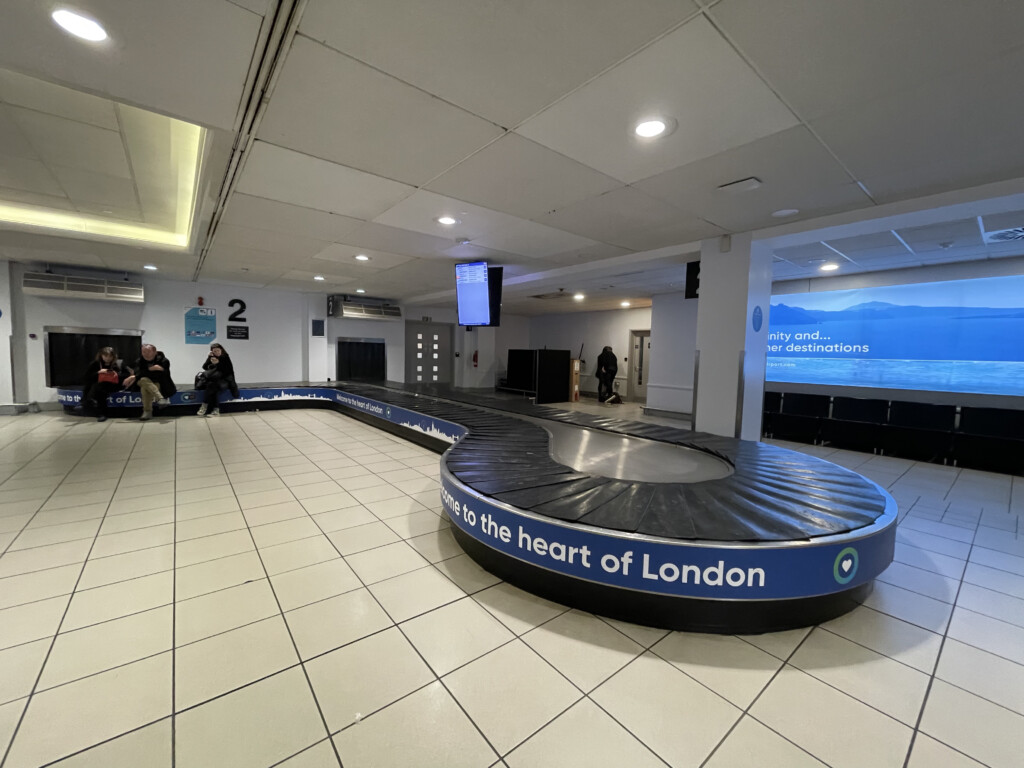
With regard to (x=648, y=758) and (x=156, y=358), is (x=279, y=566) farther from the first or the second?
(x=156, y=358)

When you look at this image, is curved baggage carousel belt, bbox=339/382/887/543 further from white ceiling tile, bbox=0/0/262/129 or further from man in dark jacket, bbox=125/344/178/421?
man in dark jacket, bbox=125/344/178/421

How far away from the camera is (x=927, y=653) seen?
190cm

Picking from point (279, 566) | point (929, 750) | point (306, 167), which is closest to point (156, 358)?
point (306, 167)

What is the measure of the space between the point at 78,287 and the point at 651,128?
403 inches

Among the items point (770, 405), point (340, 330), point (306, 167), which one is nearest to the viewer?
point (306, 167)

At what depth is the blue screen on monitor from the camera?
Result: 623cm

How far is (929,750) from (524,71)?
10.3ft

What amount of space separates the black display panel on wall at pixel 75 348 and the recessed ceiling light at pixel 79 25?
872 cm

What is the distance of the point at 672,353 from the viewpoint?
946 centimetres

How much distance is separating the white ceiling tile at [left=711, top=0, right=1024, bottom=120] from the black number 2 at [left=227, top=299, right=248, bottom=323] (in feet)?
35.0

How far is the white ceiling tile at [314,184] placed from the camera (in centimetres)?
291

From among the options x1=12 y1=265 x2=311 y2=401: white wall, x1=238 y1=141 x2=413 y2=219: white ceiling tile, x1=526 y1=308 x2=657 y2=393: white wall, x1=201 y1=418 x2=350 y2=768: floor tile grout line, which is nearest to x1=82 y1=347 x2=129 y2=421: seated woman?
x1=12 y1=265 x2=311 y2=401: white wall

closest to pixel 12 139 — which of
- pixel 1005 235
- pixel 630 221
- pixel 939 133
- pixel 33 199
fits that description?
pixel 33 199

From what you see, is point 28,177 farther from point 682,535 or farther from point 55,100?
point 682,535
